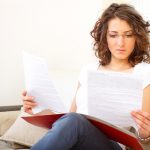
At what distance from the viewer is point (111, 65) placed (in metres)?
1.62

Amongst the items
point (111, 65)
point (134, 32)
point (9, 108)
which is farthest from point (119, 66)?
point (9, 108)

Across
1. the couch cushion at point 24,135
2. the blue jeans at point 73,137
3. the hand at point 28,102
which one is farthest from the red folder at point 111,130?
the couch cushion at point 24,135

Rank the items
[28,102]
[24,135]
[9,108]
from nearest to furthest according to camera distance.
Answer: [28,102], [24,135], [9,108]

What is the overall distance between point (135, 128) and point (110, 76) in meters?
0.29

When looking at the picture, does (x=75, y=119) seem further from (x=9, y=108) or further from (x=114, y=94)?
(x=9, y=108)

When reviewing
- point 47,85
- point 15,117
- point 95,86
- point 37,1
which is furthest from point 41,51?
point 95,86

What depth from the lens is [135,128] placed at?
131cm

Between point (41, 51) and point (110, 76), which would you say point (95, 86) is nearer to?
point (110, 76)

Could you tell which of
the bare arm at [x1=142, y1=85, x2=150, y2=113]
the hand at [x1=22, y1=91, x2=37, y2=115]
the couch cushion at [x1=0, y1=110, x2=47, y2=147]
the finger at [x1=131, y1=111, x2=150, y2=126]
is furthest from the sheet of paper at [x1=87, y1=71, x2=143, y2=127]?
the couch cushion at [x1=0, y1=110, x2=47, y2=147]

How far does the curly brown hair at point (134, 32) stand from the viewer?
1499 millimetres

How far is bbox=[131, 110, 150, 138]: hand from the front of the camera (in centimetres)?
116

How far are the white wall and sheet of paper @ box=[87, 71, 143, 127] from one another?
42.7 inches

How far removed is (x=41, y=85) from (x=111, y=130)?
346 mm

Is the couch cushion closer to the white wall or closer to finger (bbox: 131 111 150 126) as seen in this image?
the white wall
